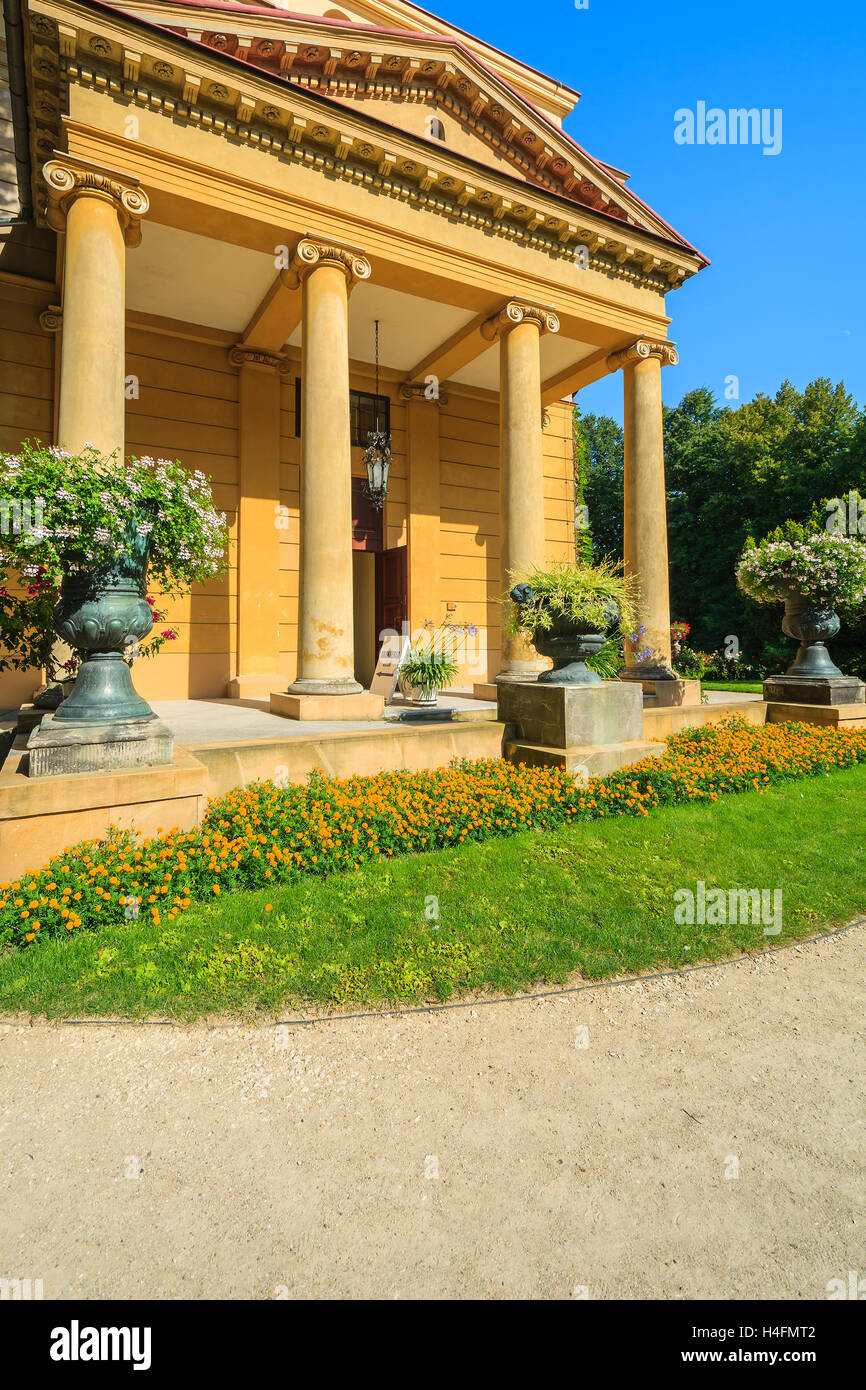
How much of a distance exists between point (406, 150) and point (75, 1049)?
37.8 feet

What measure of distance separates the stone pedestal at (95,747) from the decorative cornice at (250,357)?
9.83m

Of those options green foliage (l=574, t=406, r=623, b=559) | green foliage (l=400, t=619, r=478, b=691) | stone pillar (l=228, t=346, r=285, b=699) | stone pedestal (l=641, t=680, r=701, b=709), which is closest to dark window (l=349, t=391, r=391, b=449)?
stone pillar (l=228, t=346, r=285, b=699)

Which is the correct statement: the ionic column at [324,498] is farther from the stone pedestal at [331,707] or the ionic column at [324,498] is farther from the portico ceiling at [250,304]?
the portico ceiling at [250,304]

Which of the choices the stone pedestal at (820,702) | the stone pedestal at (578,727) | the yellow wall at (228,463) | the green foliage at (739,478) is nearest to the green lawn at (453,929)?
the stone pedestal at (578,727)

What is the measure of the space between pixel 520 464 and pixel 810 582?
4821 mm

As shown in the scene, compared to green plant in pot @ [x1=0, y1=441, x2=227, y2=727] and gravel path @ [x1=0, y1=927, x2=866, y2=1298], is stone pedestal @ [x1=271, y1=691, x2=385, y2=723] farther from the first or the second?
gravel path @ [x1=0, y1=927, x2=866, y2=1298]

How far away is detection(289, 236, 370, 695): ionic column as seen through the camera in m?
8.59

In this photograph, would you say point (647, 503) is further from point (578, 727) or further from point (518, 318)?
point (578, 727)

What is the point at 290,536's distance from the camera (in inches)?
516

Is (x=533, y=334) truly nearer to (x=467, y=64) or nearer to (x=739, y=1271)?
(x=467, y=64)

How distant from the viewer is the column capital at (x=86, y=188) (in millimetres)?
7465

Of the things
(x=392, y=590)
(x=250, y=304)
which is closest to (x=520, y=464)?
(x=392, y=590)

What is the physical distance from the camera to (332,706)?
27.0 feet

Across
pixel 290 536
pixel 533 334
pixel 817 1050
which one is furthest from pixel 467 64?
pixel 817 1050
